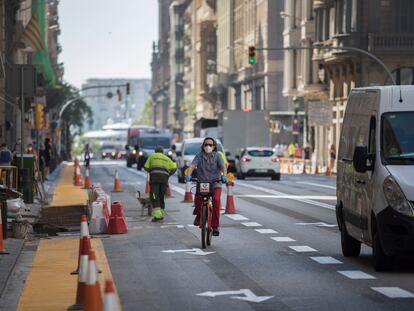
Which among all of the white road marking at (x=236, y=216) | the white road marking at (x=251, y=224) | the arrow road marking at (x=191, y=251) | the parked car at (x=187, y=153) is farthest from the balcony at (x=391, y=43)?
the arrow road marking at (x=191, y=251)

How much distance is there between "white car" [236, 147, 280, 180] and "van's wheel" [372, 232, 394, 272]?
148ft

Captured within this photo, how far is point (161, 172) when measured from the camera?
29406 millimetres

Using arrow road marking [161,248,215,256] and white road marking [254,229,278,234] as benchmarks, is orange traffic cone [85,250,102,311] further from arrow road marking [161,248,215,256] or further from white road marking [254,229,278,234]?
white road marking [254,229,278,234]

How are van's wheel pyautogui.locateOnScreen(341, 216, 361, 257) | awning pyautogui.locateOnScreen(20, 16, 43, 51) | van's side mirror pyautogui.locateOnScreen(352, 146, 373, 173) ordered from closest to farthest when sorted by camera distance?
van's side mirror pyautogui.locateOnScreen(352, 146, 373, 173) → van's wheel pyautogui.locateOnScreen(341, 216, 361, 257) → awning pyautogui.locateOnScreen(20, 16, 43, 51)

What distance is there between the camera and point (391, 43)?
78625 millimetres

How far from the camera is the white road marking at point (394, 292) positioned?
14898mm

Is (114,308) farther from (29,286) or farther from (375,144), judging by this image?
(375,144)

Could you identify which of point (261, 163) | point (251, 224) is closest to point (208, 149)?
point (251, 224)

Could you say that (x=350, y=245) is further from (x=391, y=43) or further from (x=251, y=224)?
(x=391, y=43)

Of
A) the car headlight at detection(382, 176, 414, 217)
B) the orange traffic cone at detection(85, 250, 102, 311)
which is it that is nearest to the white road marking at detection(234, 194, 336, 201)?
the car headlight at detection(382, 176, 414, 217)

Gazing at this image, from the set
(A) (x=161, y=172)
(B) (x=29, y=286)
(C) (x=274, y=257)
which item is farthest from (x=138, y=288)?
(A) (x=161, y=172)

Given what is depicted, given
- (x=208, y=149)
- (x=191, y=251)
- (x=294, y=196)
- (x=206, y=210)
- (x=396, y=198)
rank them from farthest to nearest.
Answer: (x=294, y=196) → (x=208, y=149) → (x=206, y=210) → (x=191, y=251) → (x=396, y=198)

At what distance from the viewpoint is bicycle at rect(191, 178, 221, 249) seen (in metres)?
22.0

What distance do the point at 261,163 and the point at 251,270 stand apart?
45106 mm
